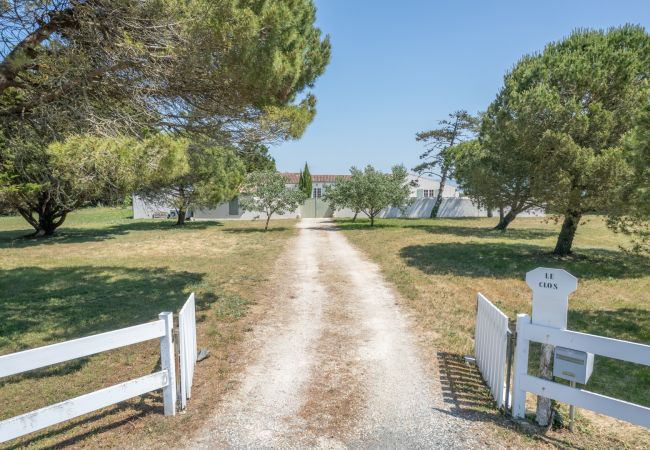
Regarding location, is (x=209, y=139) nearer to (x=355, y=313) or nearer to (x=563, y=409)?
(x=355, y=313)

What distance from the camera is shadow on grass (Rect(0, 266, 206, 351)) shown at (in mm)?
7133

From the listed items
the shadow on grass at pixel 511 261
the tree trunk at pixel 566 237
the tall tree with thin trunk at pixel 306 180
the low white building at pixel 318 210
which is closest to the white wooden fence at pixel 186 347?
the shadow on grass at pixel 511 261

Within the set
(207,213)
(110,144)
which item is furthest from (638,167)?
(207,213)

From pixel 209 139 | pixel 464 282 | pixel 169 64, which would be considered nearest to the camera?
pixel 169 64

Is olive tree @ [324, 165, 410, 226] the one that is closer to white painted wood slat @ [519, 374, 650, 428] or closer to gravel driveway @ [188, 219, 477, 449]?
gravel driveway @ [188, 219, 477, 449]

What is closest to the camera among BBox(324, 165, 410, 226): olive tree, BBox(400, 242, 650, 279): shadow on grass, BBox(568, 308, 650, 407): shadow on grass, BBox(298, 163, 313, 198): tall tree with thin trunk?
BBox(568, 308, 650, 407): shadow on grass

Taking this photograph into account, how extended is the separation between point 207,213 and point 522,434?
36843mm

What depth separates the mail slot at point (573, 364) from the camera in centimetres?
357

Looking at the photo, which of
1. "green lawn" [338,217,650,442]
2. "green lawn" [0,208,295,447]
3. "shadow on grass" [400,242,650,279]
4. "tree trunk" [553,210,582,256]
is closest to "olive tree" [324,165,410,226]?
"green lawn" [338,217,650,442]

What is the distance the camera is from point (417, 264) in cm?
1302

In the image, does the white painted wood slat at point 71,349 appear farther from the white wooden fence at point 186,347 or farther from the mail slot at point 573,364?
the mail slot at point 573,364

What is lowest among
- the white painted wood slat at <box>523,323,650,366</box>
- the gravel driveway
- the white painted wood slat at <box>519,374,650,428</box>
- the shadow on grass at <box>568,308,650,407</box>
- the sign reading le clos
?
the gravel driveway

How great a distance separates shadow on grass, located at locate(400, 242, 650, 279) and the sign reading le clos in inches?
312

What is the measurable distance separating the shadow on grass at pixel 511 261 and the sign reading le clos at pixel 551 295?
7.92m
